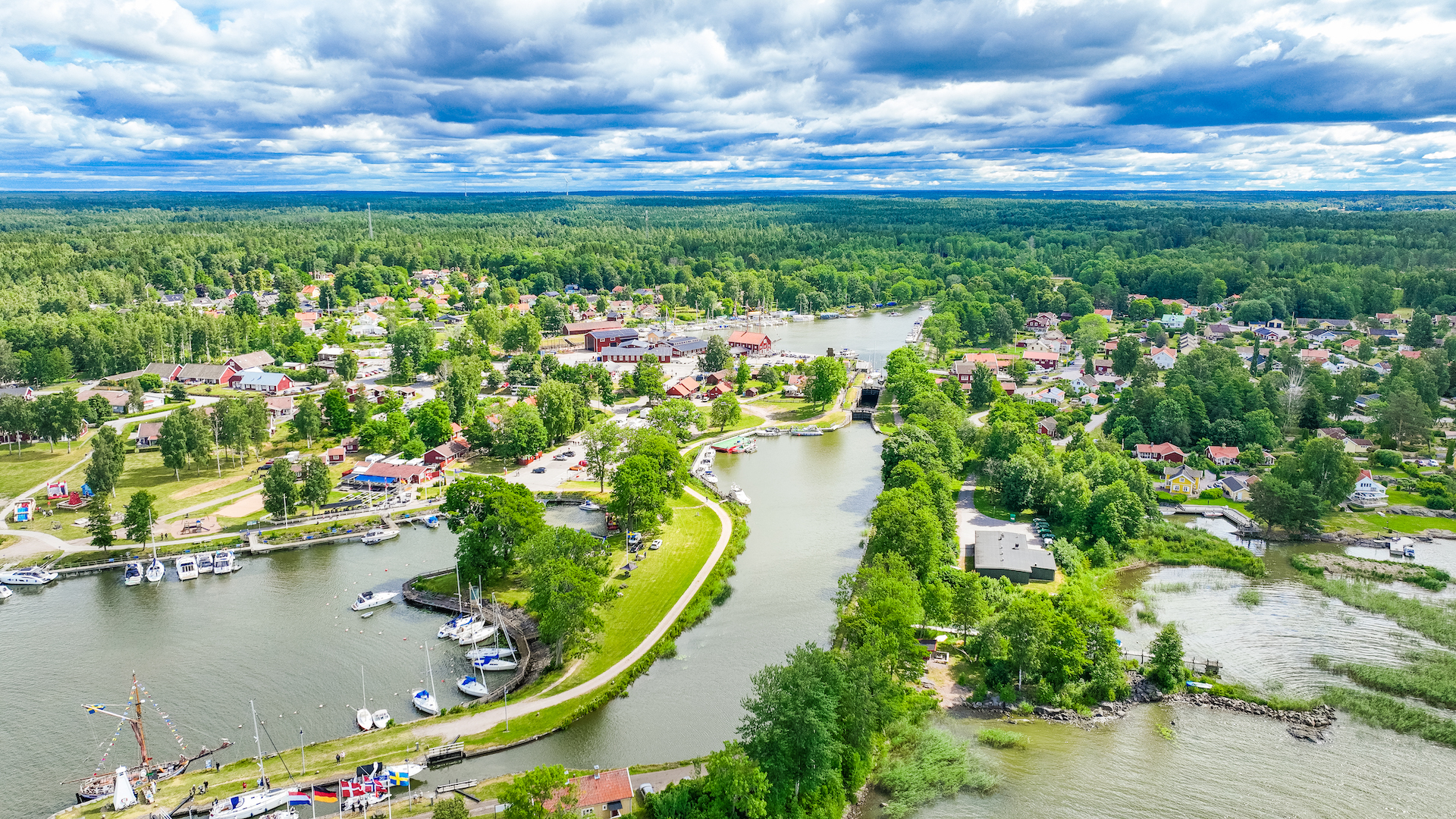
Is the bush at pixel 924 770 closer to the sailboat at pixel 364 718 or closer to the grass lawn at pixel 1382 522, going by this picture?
the sailboat at pixel 364 718

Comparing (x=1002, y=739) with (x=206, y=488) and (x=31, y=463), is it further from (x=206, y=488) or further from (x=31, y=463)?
(x=31, y=463)

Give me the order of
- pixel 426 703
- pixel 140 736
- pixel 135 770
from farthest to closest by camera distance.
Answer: pixel 426 703, pixel 140 736, pixel 135 770

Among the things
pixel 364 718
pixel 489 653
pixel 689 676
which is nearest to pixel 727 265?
pixel 489 653

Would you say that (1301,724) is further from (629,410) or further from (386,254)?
(386,254)

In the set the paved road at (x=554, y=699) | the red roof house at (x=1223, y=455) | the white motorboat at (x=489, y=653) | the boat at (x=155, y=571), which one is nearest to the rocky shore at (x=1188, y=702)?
the paved road at (x=554, y=699)

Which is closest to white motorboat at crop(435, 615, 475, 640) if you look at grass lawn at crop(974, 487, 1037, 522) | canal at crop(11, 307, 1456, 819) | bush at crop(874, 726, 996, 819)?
canal at crop(11, 307, 1456, 819)

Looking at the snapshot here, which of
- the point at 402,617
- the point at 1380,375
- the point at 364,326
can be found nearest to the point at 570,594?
the point at 402,617
